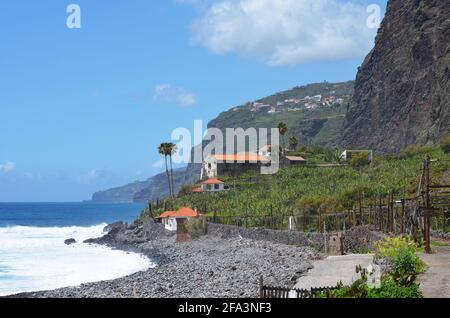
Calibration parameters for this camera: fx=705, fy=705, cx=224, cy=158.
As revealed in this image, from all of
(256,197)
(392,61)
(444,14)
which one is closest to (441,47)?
(444,14)

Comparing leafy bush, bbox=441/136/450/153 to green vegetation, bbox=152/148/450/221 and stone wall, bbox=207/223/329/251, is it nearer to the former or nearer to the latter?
green vegetation, bbox=152/148/450/221

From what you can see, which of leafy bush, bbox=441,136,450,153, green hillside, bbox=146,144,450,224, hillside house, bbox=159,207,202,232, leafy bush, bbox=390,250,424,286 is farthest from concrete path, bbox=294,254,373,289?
leafy bush, bbox=441,136,450,153

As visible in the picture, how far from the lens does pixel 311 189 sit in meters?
71.5

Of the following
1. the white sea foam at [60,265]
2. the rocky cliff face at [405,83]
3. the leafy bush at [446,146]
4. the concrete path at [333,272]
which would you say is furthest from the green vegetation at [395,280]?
the rocky cliff face at [405,83]

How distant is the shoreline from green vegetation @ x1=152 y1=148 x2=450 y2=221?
7.21 metres

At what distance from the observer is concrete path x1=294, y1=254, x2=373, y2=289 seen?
80.3ft

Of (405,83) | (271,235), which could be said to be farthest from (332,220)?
(405,83)

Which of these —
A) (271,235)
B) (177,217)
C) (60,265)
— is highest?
(177,217)

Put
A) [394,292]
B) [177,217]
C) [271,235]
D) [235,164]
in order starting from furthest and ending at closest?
[235,164] → [177,217] → [271,235] → [394,292]

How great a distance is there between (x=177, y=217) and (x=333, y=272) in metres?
40.9

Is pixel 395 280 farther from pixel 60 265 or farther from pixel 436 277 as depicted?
pixel 60 265

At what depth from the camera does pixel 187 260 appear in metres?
47.3

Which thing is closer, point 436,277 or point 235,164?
point 436,277
